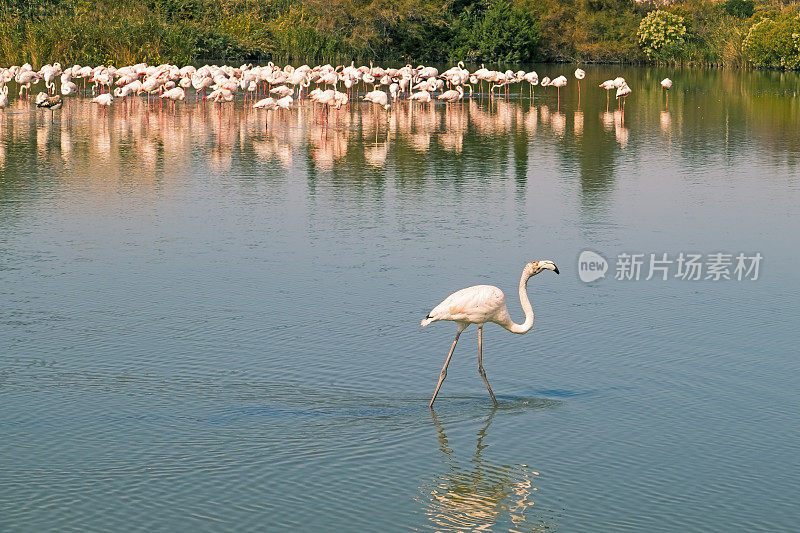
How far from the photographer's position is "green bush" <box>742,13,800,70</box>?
2034 inches

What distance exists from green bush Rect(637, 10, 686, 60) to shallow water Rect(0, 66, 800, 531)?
138 ft

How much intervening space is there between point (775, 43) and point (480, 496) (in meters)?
49.4

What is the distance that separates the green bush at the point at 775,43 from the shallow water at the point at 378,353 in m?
36.6

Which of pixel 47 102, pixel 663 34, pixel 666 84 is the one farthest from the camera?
pixel 663 34

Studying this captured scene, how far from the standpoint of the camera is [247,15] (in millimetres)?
54719

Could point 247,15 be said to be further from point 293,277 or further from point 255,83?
point 293,277

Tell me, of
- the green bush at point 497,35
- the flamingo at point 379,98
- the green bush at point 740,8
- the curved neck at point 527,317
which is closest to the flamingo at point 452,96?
the flamingo at point 379,98

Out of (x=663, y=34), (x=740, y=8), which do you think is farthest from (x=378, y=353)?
(x=740, y=8)

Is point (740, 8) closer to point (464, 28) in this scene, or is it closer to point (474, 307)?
point (464, 28)

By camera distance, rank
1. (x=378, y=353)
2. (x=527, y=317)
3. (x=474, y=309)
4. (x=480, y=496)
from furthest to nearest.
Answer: (x=378, y=353), (x=527, y=317), (x=474, y=309), (x=480, y=496)

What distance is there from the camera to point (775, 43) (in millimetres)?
52000

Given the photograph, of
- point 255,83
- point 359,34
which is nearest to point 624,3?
point 359,34

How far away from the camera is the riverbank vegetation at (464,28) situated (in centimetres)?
5081

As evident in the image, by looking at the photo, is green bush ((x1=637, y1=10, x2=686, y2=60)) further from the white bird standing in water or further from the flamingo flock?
the white bird standing in water
